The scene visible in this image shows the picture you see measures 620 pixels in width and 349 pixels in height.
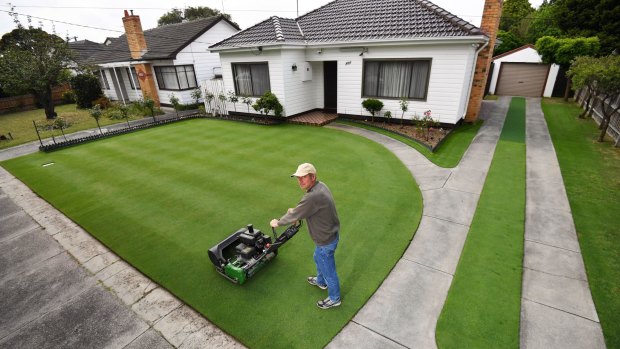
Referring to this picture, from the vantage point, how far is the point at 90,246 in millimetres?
5707

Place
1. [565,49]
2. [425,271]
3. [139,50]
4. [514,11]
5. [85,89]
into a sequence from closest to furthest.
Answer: [425,271]
[565,49]
[139,50]
[85,89]
[514,11]

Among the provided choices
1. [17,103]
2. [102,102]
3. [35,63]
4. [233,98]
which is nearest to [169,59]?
[233,98]

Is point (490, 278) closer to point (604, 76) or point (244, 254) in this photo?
point (244, 254)

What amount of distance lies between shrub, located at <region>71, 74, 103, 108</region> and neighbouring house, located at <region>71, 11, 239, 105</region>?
4.67 feet

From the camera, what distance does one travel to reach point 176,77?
19.0 metres

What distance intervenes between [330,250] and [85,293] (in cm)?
397

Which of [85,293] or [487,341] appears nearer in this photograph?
[487,341]

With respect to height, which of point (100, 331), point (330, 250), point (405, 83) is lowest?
point (100, 331)

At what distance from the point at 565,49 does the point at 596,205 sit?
55.4 feet

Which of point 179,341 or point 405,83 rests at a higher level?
point 405,83

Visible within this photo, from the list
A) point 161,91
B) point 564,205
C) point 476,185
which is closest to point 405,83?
point 476,185

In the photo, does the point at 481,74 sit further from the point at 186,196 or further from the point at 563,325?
the point at 186,196

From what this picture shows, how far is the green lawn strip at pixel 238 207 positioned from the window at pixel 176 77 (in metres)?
7.94

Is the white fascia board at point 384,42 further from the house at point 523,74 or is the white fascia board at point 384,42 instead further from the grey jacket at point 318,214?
the house at point 523,74
